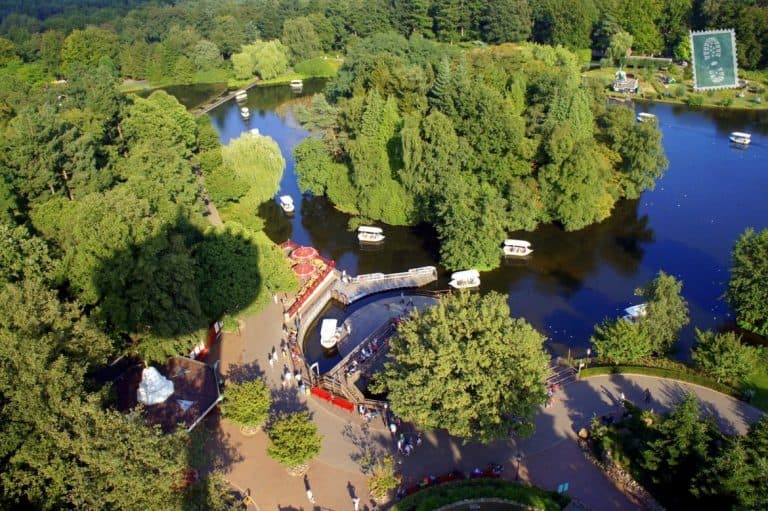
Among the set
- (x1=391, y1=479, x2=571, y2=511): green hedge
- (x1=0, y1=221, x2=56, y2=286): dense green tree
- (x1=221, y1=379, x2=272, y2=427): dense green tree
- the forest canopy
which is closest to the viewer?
(x1=391, y1=479, x2=571, y2=511): green hedge

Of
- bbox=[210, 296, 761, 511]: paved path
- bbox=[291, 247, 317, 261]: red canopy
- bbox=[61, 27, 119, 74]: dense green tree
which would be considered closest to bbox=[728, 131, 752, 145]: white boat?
bbox=[210, 296, 761, 511]: paved path

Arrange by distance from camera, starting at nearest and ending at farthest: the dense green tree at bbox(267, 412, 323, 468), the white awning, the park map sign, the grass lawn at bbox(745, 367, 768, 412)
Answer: the dense green tree at bbox(267, 412, 323, 468) < the white awning < the grass lawn at bbox(745, 367, 768, 412) < the park map sign

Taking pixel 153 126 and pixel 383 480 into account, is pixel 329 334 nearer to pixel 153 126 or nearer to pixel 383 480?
pixel 383 480

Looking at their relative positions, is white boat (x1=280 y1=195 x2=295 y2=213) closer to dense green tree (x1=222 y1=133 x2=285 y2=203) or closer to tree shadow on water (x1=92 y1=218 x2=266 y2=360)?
dense green tree (x1=222 y1=133 x2=285 y2=203)

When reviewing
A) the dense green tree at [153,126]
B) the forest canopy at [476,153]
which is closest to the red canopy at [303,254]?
the forest canopy at [476,153]

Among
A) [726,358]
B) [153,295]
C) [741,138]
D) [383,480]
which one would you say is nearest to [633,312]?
[726,358]

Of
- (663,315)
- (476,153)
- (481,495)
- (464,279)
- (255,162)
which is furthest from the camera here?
(255,162)
